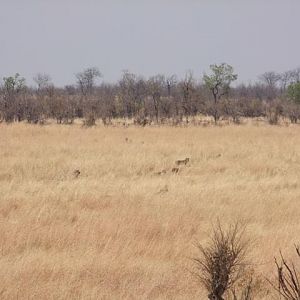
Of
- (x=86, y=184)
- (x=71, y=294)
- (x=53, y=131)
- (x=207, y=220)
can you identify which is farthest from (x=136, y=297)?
(x=53, y=131)

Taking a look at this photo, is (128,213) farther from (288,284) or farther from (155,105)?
(155,105)

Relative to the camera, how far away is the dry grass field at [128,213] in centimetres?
529

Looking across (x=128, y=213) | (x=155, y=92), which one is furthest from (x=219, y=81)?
(x=128, y=213)

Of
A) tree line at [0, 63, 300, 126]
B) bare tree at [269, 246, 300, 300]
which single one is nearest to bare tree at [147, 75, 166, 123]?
tree line at [0, 63, 300, 126]

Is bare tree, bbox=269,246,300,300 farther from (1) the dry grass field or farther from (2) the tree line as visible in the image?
(2) the tree line

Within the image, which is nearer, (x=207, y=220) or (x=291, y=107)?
(x=207, y=220)

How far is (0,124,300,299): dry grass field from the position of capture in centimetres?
529

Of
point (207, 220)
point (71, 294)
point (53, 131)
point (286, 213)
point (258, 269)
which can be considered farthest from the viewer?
point (53, 131)

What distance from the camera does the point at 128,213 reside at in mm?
8328

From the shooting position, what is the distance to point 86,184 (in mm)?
11383

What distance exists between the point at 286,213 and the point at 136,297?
4.56 m

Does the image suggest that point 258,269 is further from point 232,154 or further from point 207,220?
point 232,154

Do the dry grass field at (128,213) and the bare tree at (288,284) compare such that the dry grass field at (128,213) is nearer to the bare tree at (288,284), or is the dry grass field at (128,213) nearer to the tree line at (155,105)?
the bare tree at (288,284)

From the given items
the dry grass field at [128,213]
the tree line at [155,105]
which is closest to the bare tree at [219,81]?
the tree line at [155,105]
